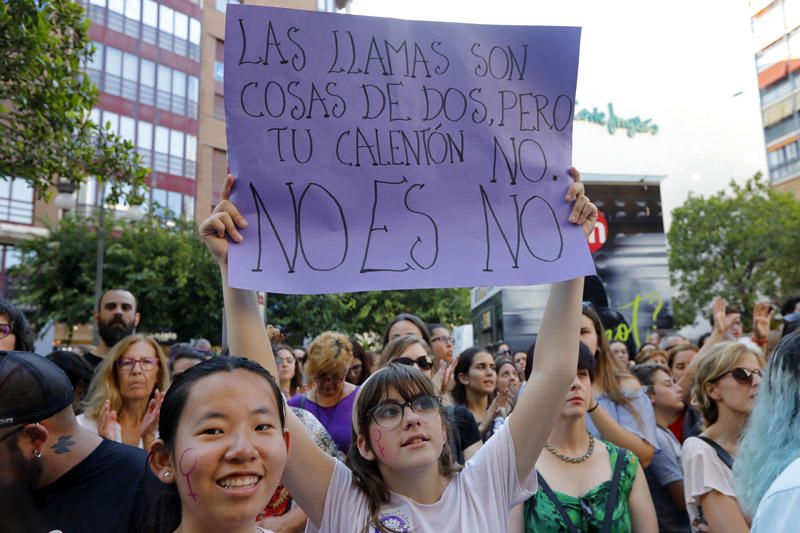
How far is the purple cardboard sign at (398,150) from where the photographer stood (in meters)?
2.26

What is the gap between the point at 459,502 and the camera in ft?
7.57

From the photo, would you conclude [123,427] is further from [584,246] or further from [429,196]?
[584,246]

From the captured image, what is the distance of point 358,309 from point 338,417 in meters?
22.4

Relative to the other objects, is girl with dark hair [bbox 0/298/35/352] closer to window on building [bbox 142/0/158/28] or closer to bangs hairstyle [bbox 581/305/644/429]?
bangs hairstyle [bbox 581/305/644/429]

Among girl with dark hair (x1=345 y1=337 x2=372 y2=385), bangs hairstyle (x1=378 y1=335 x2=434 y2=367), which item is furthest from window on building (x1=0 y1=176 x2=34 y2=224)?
bangs hairstyle (x1=378 y1=335 x2=434 y2=367)

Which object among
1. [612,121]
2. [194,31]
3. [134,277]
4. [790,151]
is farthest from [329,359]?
[790,151]

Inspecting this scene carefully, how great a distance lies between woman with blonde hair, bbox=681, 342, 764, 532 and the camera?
2.94 m

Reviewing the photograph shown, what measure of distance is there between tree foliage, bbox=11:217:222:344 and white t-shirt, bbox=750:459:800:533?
20.4 meters

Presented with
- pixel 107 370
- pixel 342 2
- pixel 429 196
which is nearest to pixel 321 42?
pixel 429 196

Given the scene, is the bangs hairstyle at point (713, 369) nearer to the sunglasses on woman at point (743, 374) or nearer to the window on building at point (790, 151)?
the sunglasses on woman at point (743, 374)

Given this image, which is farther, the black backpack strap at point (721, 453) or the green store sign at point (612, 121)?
the green store sign at point (612, 121)

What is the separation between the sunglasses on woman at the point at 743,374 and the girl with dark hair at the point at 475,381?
78.7 inches

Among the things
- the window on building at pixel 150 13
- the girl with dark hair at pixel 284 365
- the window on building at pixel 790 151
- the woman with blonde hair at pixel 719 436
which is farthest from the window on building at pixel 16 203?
the window on building at pixel 790 151

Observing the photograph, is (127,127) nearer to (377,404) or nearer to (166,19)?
(166,19)
